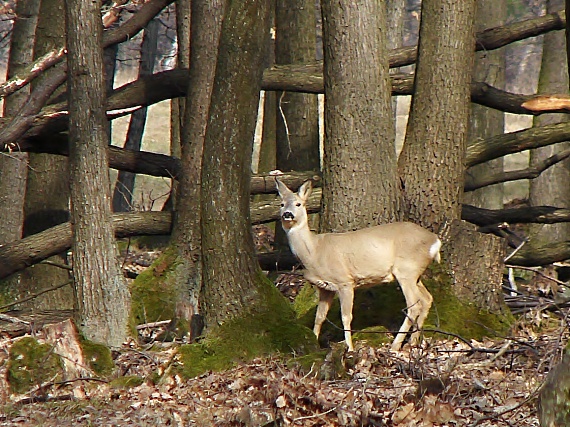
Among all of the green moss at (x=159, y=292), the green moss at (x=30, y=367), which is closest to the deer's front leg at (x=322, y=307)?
the green moss at (x=159, y=292)

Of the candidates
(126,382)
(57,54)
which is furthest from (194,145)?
(126,382)

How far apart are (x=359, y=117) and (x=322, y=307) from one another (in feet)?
6.13

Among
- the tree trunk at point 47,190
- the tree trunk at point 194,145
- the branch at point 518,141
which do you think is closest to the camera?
the tree trunk at point 194,145

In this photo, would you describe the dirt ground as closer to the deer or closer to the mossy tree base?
the mossy tree base

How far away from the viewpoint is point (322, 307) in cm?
912

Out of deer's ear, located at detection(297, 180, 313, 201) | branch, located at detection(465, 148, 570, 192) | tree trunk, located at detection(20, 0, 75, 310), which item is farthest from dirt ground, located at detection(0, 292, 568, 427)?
branch, located at detection(465, 148, 570, 192)

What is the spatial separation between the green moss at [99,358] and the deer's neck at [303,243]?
2058mm

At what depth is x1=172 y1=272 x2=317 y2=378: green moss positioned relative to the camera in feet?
26.4

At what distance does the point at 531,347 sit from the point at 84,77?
5.28m

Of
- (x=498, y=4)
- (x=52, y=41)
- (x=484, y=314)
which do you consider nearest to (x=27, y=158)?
(x=52, y=41)

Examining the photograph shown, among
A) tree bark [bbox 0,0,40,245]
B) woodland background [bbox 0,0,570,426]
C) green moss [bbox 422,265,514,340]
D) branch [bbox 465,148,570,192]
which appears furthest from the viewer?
tree bark [bbox 0,0,40,245]

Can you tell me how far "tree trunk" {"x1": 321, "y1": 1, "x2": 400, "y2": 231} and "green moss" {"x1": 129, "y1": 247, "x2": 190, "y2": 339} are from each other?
2.29 meters

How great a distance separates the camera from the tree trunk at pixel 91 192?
9219 mm

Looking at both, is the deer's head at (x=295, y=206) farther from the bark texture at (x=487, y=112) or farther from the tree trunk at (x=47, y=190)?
the bark texture at (x=487, y=112)
